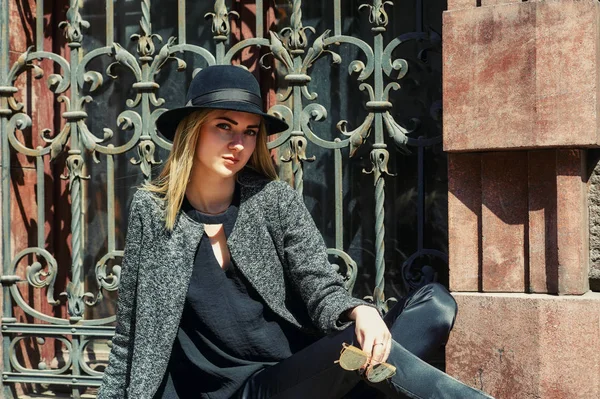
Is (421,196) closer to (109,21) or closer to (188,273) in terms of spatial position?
(188,273)

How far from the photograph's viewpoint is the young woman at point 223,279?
344cm

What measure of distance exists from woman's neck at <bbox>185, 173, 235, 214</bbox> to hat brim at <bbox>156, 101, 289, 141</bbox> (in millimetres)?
237

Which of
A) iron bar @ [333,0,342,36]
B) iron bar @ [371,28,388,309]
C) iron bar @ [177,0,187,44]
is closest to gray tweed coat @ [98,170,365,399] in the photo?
iron bar @ [371,28,388,309]

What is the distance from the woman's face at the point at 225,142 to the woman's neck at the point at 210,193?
98 millimetres

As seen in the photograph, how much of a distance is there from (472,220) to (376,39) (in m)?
0.96

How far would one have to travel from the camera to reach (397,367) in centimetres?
314

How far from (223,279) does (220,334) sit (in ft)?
0.69

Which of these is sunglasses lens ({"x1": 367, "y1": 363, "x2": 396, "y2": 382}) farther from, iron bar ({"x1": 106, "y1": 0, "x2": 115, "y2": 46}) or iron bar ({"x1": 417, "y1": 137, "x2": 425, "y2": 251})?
iron bar ({"x1": 106, "y1": 0, "x2": 115, "y2": 46})

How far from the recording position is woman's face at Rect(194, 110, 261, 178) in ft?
11.4

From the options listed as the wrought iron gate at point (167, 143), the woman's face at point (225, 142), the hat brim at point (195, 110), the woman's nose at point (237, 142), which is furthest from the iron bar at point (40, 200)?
the woman's nose at point (237, 142)

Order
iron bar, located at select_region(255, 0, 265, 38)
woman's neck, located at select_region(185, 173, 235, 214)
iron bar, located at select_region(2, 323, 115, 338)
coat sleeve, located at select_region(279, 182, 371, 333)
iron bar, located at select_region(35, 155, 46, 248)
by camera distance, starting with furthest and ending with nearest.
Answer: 1. iron bar, located at select_region(35, 155, 46, 248)
2. iron bar, located at select_region(2, 323, 115, 338)
3. iron bar, located at select_region(255, 0, 265, 38)
4. woman's neck, located at select_region(185, 173, 235, 214)
5. coat sleeve, located at select_region(279, 182, 371, 333)

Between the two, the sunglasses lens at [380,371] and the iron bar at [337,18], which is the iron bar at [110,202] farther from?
the sunglasses lens at [380,371]

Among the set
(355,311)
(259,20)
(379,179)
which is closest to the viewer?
(355,311)

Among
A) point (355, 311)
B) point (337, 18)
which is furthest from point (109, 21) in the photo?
point (355, 311)
